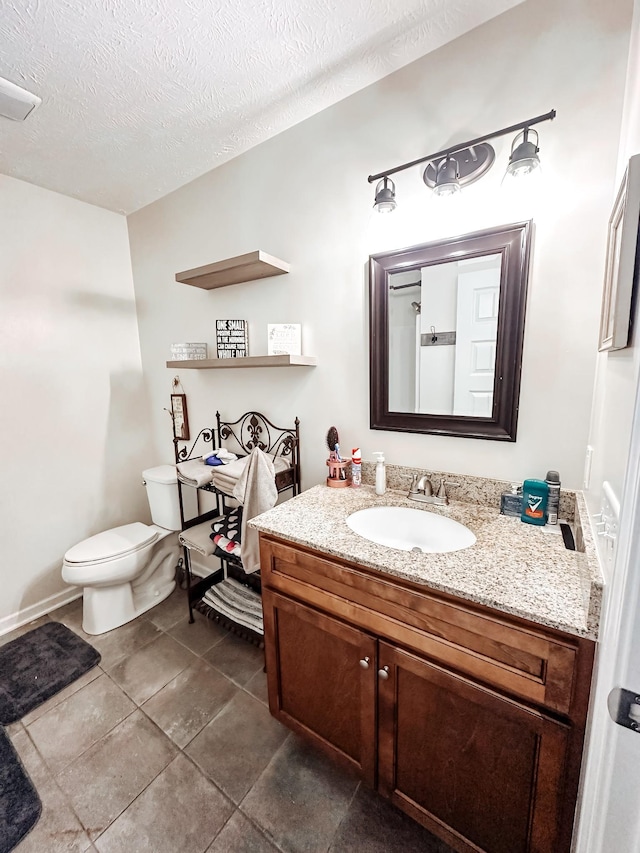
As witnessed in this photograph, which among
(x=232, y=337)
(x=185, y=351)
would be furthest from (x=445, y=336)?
(x=185, y=351)

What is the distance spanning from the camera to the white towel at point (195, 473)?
1.68 m

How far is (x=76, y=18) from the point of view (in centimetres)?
103

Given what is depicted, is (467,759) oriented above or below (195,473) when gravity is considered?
below

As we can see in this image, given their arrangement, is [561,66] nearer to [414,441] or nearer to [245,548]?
[414,441]

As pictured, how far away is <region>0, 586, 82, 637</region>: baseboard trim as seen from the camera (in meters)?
1.92

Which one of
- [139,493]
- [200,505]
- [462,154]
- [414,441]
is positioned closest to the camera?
[462,154]

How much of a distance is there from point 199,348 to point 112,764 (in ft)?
6.02

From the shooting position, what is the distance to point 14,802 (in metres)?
1.14

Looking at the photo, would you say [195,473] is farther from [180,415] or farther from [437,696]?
[437,696]

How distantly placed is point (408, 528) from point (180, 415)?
163 centimetres

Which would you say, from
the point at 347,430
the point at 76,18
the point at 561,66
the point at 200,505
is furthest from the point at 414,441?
the point at 76,18

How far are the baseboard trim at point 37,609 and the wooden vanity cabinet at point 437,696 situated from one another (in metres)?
1.75

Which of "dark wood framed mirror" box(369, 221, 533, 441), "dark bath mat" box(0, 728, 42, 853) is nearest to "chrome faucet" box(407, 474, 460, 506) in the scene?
"dark wood framed mirror" box(369, 221, 533, 441)

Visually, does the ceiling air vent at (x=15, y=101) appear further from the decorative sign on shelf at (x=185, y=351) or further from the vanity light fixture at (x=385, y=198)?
the vanity light fixture at (x=385, y=198)
